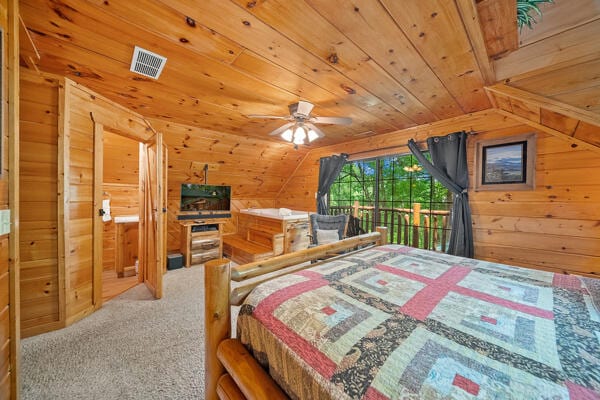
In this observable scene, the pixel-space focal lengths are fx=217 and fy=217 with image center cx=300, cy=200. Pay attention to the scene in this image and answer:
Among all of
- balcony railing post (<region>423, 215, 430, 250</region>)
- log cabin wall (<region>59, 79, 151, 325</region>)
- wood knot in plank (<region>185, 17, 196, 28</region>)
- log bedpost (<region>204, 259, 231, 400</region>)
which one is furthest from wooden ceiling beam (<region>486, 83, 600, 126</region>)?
log cabin wall (<region>59, 79, 151, 325</region>)

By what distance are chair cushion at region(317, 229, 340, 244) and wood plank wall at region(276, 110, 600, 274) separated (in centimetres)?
175

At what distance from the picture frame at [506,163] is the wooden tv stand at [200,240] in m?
4.01

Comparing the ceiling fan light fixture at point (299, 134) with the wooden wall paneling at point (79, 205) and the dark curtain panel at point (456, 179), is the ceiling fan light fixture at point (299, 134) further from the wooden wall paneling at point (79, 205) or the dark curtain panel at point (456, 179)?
the wooden wall paneling at point (79, 205)

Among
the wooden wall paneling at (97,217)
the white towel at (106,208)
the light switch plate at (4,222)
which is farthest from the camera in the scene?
the white towel at (106,208)

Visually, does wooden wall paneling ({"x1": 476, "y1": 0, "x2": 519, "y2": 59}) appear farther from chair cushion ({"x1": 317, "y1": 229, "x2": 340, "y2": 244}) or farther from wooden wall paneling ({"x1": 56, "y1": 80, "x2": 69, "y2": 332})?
wooden wall paneling ({"x1": 56, "y1": 80, "x2": 69, "y2": 332})

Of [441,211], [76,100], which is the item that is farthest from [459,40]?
[76,100]

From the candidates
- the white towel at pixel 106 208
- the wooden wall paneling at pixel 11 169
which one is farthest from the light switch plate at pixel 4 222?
the white towel at pixel 106 208

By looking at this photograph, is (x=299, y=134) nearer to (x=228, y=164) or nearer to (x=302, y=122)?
(x=302, y=122)

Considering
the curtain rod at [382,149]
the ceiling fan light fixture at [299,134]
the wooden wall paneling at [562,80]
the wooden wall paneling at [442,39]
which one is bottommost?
the ceiling fan light fixture at [299,134]

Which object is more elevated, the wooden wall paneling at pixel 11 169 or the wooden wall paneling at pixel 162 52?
the wooden wall paneling at pixel 162 52

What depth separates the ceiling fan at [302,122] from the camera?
2.31 meters

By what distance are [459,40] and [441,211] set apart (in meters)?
2.34

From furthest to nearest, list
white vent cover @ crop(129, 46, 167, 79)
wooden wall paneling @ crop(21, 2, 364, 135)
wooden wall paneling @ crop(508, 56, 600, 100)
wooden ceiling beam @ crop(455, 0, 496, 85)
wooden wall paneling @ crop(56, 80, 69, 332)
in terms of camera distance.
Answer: wooden wall paneling @ crop(56, 80, 69, 332)
white vent cover @ crop(129, 46, 167, 79)
wooden wall paneling @ crop(508, 56, 600, 100)
wooden wall paneling @ crop(21, 2, 364, 135)
wooden ceiling beam @ crop(455, 0, 496, 85)

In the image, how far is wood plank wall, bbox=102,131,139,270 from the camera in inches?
129
